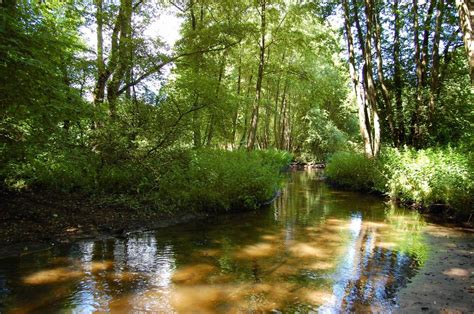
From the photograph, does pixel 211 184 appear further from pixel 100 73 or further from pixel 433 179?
pixel 433 179

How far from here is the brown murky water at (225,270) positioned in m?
4.48

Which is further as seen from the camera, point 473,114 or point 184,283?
point 473,114

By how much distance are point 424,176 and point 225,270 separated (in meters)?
7.67

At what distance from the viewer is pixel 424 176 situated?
10438 millimetres

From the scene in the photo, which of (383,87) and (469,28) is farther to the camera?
(383,87)

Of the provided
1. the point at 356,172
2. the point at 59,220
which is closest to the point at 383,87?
the point at 356,172

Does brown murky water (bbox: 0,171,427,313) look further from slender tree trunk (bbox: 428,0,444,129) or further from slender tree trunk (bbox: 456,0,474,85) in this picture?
slender tree trunk (bbox: 428,0,444,129)

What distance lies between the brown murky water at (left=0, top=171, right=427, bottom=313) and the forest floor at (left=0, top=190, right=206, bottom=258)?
461 millimetres

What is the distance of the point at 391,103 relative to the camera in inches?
638

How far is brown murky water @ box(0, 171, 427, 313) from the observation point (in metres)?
4.48

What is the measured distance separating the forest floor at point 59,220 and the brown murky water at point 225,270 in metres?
0.46

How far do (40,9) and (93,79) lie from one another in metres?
2.97

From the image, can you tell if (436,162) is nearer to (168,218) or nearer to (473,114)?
(473,114)

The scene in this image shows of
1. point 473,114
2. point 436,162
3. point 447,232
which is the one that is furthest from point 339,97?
point 447,232
